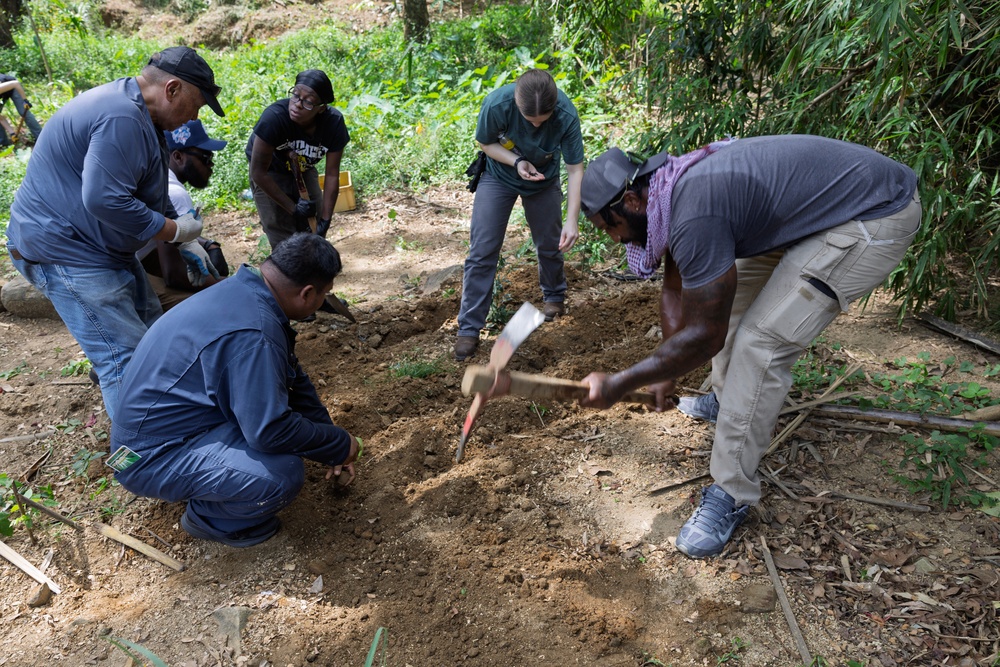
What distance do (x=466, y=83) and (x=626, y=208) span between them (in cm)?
766

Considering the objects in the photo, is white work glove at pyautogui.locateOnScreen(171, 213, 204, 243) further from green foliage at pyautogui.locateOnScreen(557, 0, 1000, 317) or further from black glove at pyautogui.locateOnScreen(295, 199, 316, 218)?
green foliage at pyautogui.locateOnScreen(557, 0, 1000, 317)

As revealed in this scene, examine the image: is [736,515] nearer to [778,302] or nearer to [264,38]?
[778,302]

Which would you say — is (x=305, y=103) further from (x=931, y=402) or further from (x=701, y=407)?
(x=931, y=402)

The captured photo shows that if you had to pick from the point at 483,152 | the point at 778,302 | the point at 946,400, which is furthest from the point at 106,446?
the point at 946,400

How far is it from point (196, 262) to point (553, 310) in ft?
7.46

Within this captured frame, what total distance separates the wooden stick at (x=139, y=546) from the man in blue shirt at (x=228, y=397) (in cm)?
31

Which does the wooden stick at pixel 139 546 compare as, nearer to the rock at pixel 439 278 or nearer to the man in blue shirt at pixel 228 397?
the man in blue shirt at pixel 228 397

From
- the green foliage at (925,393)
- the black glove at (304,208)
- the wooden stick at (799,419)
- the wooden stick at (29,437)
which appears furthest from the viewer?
the black glove at (304,208)

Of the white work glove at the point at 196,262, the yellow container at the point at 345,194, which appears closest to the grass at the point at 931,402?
the white work glove at the point at 196,262

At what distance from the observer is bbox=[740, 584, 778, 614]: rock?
2514 millimetres

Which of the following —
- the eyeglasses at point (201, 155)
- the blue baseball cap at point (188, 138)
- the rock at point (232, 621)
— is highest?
the blue baseball cap at point (188, 138)

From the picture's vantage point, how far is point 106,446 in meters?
3.55

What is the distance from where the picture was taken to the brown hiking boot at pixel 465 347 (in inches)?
169

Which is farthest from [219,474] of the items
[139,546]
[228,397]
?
[139,546]
